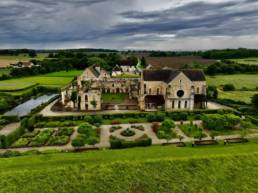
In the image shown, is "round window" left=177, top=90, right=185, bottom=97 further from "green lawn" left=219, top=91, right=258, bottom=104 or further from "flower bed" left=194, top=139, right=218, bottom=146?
"green lawn" left=219, top=91, right=258, bottom=104

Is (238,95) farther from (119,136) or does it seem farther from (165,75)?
(119,136)

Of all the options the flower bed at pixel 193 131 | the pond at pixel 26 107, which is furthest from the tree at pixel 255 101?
the pond at pixel 26 107

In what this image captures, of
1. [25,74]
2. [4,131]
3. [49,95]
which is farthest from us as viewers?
[25,74]

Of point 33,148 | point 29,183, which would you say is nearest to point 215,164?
point 29,183

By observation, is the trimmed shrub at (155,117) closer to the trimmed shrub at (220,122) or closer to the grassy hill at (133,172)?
the trimmed shrub at (220,122)

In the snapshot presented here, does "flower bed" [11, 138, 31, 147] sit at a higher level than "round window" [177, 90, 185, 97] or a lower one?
lower

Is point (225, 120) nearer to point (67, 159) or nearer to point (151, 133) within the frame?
point (151, 133)

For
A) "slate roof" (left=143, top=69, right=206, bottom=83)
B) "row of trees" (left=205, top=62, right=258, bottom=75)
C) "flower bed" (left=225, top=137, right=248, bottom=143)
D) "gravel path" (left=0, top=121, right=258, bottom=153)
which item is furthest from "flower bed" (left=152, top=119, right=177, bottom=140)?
"row of trees" (left=205, top=62, right=258, bottom=75)
